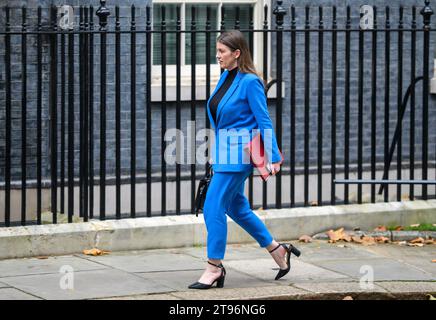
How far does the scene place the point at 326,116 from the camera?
13398mm

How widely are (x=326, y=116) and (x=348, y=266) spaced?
3.69 m

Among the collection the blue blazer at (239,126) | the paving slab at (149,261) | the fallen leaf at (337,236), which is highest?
the blue blazer at (239,126)

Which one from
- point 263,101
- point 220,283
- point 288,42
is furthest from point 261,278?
point 288,42

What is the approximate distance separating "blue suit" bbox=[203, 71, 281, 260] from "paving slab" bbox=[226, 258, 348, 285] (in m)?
0.70

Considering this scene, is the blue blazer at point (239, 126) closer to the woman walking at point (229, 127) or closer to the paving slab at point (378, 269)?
the woman walking at point (229, 127)

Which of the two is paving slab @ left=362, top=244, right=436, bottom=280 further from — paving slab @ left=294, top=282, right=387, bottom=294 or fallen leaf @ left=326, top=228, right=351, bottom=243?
paving slab @ left=294, top=282, right=387, bottom=294

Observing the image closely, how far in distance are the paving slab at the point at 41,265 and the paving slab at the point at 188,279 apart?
0.55 metres

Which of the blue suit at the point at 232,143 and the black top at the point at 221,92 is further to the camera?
the black top at the point at 221,92

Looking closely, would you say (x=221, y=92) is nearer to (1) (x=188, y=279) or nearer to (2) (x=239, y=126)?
(2) (x=239, y=126)

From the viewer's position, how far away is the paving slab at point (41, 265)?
9.46 m

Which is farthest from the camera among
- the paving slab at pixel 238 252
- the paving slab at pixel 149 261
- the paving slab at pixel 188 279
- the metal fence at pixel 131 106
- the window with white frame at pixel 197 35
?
the window with white frame at pixel 197 35

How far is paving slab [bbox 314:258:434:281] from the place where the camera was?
958 cm

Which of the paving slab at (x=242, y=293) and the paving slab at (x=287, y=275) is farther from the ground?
the paving slab at (x=287, y=275)

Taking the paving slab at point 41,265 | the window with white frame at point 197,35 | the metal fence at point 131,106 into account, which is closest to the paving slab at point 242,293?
the paving slab at point 41,265
